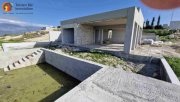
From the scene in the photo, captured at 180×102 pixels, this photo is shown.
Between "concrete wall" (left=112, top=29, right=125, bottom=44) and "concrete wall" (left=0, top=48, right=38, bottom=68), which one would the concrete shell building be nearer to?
"concrete wall" (left=112, top=29, right=125, bottom=44)

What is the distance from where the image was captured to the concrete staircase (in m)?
6.88

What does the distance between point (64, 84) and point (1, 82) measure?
137 inches

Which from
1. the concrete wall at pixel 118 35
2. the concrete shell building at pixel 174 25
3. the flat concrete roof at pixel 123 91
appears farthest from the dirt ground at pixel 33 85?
the concrete shell building at pixel 174 25

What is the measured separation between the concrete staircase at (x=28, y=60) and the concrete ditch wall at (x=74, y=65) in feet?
3.70

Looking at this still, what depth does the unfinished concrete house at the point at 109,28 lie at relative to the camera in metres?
6.64

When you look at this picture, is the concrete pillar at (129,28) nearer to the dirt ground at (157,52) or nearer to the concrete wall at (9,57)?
the dirt ground at (157,52)

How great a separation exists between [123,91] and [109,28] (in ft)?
36.4

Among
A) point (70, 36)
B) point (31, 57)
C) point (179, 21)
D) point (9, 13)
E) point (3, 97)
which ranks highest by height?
point (179, 21)

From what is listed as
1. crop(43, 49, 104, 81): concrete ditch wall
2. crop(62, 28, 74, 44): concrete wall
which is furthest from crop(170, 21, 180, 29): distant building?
crop(43, 49, 104, 81): concrete ditch wall

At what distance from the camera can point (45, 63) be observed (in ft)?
26.7

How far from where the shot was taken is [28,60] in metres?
7.42

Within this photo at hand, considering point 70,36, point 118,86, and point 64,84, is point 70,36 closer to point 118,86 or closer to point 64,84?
point 64,84

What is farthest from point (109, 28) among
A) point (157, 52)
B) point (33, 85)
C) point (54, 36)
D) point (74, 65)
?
point (33, 85)

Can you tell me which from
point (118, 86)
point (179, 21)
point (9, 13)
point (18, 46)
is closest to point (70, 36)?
point (18, 46)
